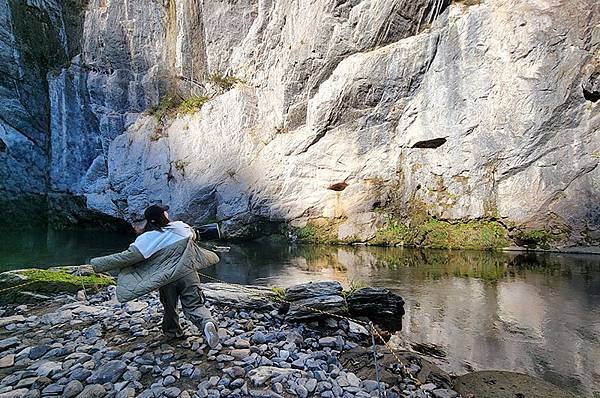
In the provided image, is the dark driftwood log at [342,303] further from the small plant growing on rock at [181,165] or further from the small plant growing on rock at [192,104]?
the small plant growing on rock at [192,104]

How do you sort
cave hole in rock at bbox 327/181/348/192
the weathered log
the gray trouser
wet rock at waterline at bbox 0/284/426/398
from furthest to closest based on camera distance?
1. cave hole in rock at bbox 327/181/348/192
2. the weathered log
3. the gray trouser
4. wet rock at waterline at bbox 0/284/426/398

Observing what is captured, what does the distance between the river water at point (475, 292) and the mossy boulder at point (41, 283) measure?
3807 millimetres

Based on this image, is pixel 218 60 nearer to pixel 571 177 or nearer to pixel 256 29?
pixel 256 29

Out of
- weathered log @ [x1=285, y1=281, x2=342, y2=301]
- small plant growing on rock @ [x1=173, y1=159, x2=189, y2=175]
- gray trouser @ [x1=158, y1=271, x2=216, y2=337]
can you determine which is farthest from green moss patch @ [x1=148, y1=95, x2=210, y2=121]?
gray trouser @ [x1=158, y1=271, x2=216, y2=337]

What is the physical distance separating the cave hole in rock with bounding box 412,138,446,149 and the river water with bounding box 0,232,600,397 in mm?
5316

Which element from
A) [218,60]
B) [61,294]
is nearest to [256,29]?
[218,60]

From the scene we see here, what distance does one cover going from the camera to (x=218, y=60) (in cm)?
2584

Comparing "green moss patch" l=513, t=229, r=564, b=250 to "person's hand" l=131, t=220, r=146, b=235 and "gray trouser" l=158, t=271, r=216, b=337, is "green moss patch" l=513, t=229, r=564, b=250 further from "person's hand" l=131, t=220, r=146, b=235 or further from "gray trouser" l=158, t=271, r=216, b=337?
"person's hand" l=131, t=220, r=146, b=235

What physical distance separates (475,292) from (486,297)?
0.49 meters

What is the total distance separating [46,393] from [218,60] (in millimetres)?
24856

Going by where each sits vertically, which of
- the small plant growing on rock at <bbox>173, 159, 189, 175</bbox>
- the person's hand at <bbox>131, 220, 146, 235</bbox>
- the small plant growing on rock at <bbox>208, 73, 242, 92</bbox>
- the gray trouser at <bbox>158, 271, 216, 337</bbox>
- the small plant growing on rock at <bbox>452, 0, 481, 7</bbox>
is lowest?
the gray trouser at <bbox>158, 271, 216, 337</bbox>

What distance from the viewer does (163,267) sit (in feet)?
14.9

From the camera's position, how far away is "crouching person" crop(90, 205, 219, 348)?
174 inches

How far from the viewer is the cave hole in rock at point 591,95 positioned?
608 inches
